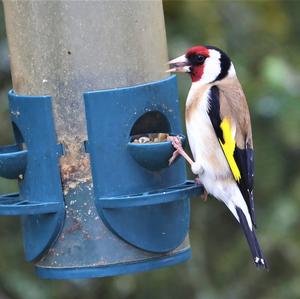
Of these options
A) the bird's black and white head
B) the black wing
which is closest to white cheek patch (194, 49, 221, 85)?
the bird's black and white head

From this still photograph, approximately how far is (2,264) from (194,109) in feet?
5.63

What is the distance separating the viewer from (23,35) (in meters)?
6.24

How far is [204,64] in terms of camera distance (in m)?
6.61

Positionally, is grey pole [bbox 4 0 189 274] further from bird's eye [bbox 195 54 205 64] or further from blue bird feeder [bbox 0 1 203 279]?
bird's eye [bbox 195 54 205 64]

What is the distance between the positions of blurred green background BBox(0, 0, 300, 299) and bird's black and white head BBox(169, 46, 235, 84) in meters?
1.14

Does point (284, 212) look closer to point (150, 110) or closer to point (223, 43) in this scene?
point (223, 43)

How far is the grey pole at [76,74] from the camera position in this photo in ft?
20.1

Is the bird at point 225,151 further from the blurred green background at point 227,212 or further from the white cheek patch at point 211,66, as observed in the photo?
the blurred green background at point 227,212

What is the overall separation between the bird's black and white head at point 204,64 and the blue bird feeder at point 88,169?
417 mm

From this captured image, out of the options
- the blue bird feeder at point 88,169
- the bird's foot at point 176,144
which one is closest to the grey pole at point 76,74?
the blue bird feeder at point 88,169

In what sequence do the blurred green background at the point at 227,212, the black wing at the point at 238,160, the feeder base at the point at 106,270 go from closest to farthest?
1. the feeder base at the point at 106,270
2. the black wing at the point at 238,160
3. the blurred green background at the point at 227,212

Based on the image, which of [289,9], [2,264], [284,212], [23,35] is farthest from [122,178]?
[289,9]

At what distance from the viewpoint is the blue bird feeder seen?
Answer: 6098mm

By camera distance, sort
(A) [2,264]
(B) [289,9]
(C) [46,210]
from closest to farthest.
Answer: (C) [46,210]
(A) [2,264]
(B) [289,9]
